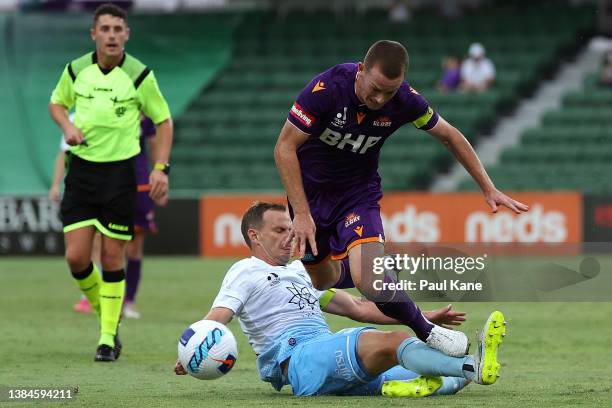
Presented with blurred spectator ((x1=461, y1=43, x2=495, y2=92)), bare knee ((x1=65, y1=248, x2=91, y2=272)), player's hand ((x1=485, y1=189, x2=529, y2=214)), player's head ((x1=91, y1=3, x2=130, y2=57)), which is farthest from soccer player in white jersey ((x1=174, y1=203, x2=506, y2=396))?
blurred spectator ((x1=461, y1=43, x2=495, y2=92))

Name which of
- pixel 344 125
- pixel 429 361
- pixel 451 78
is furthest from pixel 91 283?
pixel 451 78

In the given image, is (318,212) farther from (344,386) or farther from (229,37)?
(229,37)

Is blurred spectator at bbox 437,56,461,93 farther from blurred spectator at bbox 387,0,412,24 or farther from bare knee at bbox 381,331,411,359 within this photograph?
bare knee at bbox 381,331,411,359

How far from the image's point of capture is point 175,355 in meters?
8.73

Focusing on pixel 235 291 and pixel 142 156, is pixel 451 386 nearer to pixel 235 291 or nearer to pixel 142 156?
pixel 235 291

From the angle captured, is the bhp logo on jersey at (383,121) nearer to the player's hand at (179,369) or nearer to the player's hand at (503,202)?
the player's hand at (503,202)

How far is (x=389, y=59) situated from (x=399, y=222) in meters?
13.1

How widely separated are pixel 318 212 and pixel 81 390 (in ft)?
5.43

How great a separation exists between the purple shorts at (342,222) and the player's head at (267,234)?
1.55ft

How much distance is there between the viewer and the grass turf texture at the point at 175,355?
20.6ft

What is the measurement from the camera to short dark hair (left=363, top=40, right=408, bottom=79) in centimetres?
627

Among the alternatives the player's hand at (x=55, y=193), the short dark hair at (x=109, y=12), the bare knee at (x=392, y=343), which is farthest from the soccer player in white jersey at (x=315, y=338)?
the player's hand at (x=55, y=193)

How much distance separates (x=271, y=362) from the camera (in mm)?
6477

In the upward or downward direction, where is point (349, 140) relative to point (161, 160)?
upward
